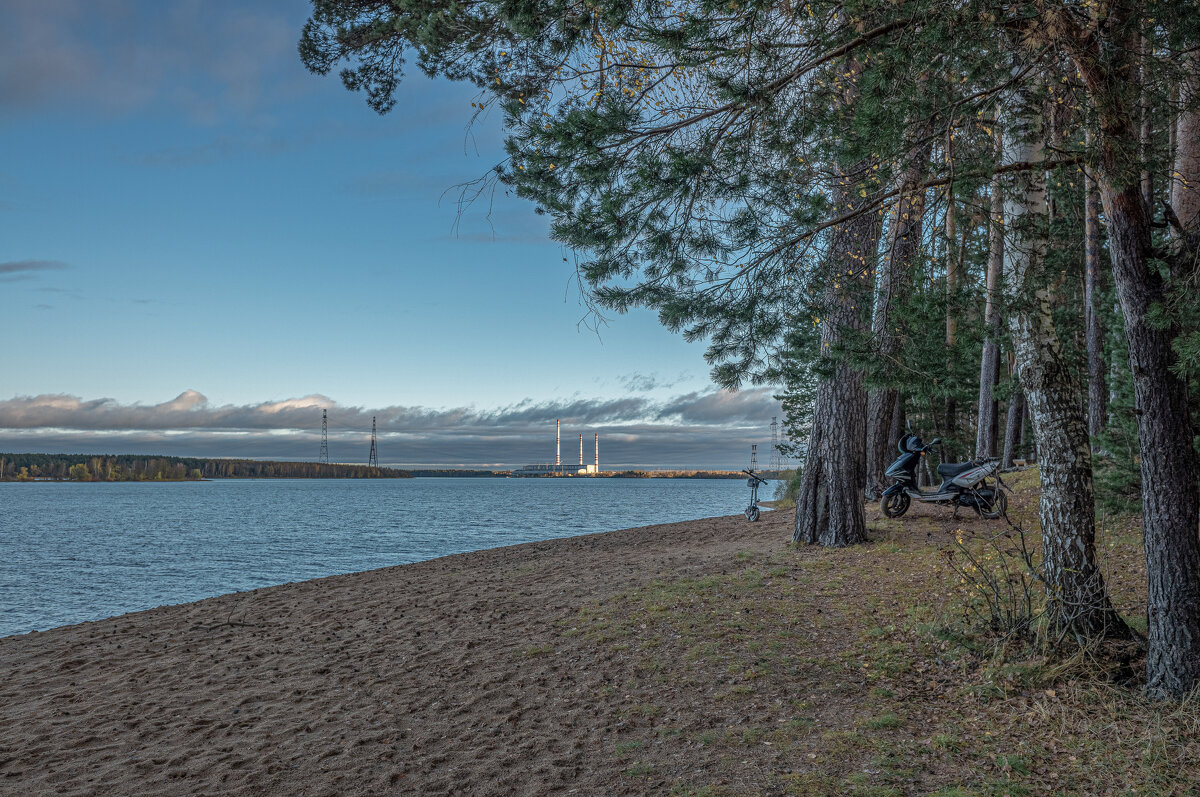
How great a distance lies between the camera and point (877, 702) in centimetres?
452

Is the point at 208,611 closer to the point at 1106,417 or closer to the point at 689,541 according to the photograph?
the point at 689,541

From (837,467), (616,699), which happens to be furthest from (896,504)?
(616,699)

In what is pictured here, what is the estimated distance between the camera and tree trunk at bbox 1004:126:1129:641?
16.2 ft

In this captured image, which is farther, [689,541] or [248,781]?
[689,541]

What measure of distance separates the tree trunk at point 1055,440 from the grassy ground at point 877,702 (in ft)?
1.18

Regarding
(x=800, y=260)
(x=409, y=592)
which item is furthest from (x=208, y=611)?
(x=800, y=260)

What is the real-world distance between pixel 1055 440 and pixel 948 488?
20.4 feet

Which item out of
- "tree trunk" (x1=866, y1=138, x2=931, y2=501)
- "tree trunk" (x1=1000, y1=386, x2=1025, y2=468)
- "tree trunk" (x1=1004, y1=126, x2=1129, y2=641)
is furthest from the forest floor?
"tree trunk" (x1=1000, y1=386, x2=1025, y2=468)

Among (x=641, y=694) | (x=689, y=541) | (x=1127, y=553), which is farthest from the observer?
(x=689, y=541)

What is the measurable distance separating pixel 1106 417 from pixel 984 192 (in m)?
8.97

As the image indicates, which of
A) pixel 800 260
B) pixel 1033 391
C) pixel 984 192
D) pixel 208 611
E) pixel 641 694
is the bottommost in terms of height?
pixel 208 611

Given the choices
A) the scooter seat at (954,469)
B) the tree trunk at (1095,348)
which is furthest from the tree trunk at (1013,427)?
the scooter seat at (954,469)

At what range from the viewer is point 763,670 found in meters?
5.16

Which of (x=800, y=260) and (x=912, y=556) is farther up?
(x=800, y=260)
